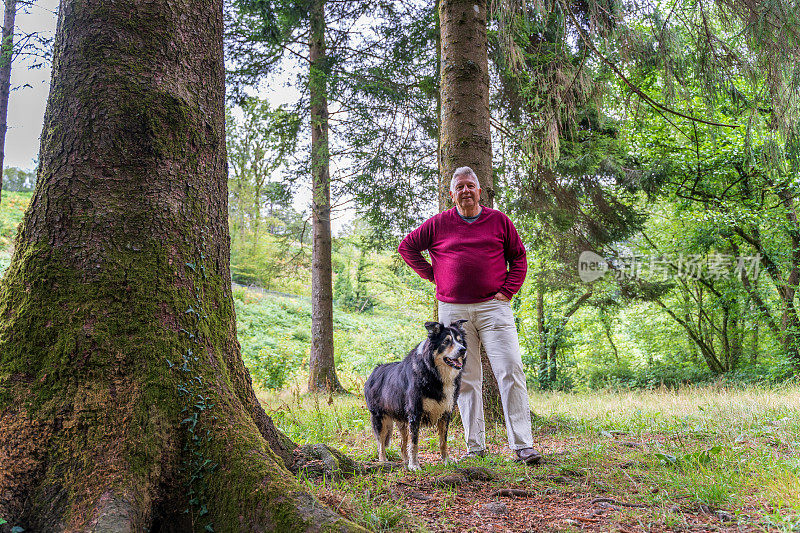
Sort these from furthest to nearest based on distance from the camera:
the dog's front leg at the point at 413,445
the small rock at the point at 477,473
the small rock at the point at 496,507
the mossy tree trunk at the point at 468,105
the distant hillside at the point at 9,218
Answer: the distant hillside at the point at 9,218 < the mossy tree trunk at the point at 468,105 < the dog's front leg at the point at 413,445 < the small rock at the point at 477,473 < the small rock at the point at 496,507

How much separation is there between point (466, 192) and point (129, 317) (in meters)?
2.78

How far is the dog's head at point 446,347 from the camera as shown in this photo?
3.66m

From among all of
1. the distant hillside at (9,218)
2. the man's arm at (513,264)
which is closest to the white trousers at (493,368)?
the man's arm at (513,264)

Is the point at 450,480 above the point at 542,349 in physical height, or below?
above

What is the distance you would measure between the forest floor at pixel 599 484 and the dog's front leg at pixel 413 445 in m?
0.11

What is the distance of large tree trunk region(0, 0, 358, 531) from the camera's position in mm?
1922

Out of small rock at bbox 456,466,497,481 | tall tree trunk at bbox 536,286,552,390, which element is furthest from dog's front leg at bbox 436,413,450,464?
tall tree trunk at bbox 536,286,552,390

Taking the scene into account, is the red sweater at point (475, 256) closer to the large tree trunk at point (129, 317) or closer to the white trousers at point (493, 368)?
the white trousers at point (493, 368)

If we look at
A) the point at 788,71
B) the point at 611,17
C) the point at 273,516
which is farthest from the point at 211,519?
the point at 788,71

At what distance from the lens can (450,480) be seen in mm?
3035

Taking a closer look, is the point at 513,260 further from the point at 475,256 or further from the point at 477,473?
the point at 477,473

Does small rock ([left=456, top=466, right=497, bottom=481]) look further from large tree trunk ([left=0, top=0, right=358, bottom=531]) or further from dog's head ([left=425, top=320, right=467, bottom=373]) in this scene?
large tree trunk ([left=0, top=0, right=358, bottom=531])

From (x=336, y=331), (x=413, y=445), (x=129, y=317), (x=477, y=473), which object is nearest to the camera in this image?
(x=129, y=317)

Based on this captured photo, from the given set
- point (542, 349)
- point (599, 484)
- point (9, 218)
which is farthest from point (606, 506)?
point (9, 218)
